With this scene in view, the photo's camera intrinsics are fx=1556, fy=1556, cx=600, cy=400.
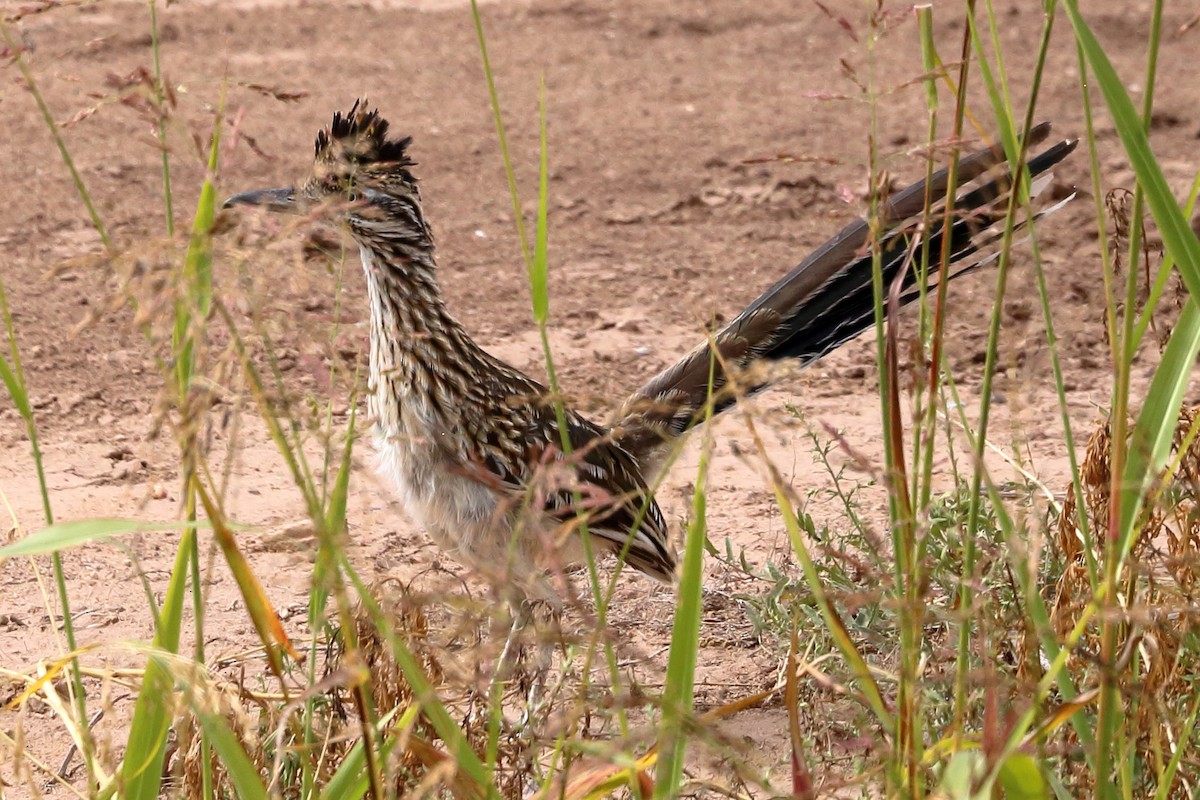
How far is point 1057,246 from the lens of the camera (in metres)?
6.68

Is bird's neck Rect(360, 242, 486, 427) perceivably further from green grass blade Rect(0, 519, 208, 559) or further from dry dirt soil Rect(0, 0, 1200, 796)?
green grass blade Rect(0, 519, 208, 559)

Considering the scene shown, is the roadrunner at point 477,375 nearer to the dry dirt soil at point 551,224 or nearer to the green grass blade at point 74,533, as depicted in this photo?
the dry dirt soil at point 551,224

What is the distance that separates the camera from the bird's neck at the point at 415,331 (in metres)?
4.08

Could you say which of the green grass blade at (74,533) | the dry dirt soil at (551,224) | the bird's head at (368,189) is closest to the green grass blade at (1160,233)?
the dry dirt soil at (551,224)

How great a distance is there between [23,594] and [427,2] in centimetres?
644

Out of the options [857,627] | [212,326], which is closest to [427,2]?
[857,627]

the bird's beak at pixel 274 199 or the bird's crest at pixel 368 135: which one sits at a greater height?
the bird's crest at pixel 368 135

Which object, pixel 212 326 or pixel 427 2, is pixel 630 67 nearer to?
pixel 427 2

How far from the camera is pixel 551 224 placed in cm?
691

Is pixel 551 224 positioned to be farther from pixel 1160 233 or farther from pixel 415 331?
pixel 1160 233

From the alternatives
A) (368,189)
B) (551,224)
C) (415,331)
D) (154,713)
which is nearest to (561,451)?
(415,331)

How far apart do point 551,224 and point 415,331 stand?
2.84 m

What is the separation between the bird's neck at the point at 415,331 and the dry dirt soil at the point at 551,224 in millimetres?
196

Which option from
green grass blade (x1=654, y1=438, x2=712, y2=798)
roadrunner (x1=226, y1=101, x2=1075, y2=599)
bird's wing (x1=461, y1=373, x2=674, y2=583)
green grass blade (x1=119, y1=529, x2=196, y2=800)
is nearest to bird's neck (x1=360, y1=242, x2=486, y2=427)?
roadrunner (x1=226, y1=101, x2=1075, y2=599)
